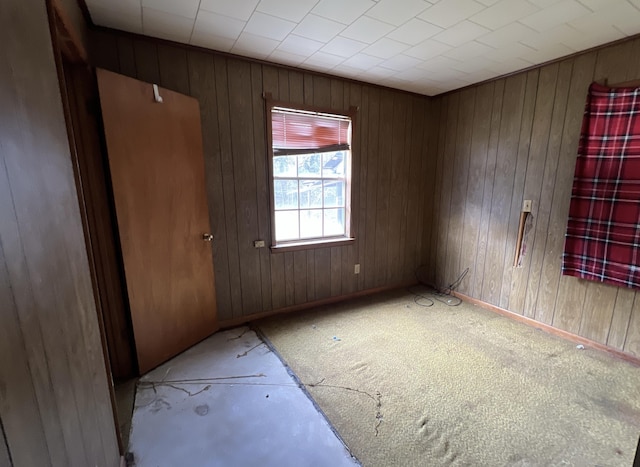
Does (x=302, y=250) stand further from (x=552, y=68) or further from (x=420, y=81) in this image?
(x=552, y=68)

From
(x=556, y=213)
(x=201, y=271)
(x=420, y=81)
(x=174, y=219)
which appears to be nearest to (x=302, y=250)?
(x=201, y=271)

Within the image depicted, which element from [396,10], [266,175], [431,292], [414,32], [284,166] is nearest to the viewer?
[396,10]

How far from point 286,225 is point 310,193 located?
411 mm

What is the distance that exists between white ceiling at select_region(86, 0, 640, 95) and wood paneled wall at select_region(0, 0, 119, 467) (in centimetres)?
114

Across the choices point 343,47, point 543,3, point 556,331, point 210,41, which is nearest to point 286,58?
point 343,47

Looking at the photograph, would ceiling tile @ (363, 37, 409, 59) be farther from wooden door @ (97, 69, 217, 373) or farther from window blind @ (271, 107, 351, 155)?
wooden door @ (97, 69, 217, 373)

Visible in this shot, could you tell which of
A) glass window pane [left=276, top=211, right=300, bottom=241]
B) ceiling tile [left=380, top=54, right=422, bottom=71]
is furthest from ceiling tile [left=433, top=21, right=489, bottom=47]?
glass window pane [left=276, top=211, right=300, bottom=241]

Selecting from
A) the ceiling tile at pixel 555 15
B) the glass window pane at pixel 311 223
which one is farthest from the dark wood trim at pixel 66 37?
the ceiling tile at pixel 555 15

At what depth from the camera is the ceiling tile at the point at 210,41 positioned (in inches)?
81.7

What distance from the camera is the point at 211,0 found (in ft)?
5.50

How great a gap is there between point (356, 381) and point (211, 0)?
2533mm

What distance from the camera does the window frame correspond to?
2633 millimetres

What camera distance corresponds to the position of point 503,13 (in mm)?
1800

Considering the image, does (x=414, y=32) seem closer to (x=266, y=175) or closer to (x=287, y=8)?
(x=287, y=8)
